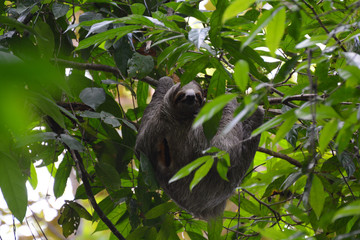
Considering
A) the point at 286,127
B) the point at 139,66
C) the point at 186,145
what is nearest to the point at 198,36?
the point at 286,127

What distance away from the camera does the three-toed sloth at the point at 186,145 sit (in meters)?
4.40

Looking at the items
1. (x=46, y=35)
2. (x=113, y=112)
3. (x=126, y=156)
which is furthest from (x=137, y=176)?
(x=46, y=35)

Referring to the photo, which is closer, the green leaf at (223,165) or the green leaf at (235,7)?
the green leaf at (235,7)

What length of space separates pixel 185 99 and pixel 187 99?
2 centimetres

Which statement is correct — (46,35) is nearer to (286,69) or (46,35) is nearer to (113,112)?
(113,112)

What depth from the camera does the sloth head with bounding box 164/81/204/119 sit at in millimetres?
4415

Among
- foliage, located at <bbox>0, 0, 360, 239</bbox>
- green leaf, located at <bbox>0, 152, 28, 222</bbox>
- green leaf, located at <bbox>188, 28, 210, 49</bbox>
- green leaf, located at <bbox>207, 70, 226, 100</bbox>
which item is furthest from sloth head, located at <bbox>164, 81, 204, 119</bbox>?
green leaf, located at <bbox>0, 152, 28, 222</bbox>

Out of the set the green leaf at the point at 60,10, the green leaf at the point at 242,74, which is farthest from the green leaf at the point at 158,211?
the green leaf at the point at 242,74

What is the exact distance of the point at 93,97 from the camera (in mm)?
3484

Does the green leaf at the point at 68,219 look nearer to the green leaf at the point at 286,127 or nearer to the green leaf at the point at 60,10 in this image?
the green leaf at the point at 60,10

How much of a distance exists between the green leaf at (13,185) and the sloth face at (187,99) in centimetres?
205

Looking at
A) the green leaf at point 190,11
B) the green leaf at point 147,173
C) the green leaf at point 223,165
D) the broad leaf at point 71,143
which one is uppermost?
the green leaf at point 190,11

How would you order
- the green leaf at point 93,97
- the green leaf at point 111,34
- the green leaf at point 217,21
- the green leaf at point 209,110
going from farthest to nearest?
the green leaf at point 93,97, the green leaf at point 111,34, the green leaf at point 217,21, the green leaf at point 209,110

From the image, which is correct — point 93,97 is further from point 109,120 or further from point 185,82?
point 185,82
